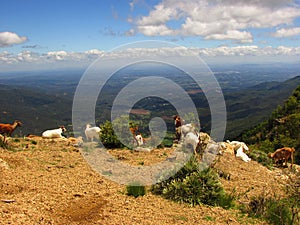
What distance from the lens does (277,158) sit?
632 inches

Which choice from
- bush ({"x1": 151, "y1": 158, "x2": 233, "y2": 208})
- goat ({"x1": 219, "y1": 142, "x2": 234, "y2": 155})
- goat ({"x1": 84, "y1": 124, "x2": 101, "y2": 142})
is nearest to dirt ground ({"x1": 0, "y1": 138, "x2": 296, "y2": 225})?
bush ({"x1": 151, "y1": 158, "x2": 233, "y2": 208})

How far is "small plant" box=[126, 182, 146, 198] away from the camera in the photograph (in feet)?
27.8

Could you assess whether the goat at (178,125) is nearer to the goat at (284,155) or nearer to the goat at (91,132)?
the goat at (91,132)

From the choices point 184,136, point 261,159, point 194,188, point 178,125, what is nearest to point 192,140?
point 184,136

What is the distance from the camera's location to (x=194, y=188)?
853 cm

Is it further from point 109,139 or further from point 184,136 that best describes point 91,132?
point 184,136

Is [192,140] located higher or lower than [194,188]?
higher

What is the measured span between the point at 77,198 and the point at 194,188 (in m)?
3.39

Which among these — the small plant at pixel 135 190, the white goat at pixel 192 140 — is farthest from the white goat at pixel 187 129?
the small plant at pixel 135 190

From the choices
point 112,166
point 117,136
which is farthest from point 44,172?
point 117,136

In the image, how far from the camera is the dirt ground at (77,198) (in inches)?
264

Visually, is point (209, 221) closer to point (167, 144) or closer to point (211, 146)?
point (211, 146)

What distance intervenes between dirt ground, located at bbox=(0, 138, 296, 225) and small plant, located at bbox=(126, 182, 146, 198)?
0.15 m

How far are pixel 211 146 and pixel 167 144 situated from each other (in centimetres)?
260
